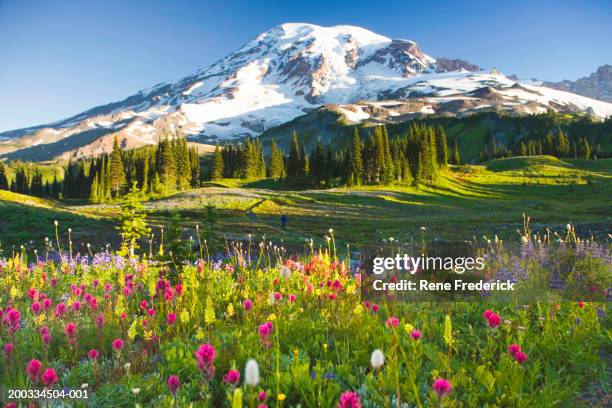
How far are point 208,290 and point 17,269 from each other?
5981 millimetres

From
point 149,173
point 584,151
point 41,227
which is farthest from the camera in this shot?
point 584,151

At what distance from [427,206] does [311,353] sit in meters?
61.1

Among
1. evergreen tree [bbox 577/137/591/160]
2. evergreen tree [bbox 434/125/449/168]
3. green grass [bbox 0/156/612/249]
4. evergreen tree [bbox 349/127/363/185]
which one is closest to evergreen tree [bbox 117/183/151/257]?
green grass [bbox 0/156/612/249]

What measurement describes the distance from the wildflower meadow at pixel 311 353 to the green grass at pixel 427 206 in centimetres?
841

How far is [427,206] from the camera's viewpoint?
205 ft

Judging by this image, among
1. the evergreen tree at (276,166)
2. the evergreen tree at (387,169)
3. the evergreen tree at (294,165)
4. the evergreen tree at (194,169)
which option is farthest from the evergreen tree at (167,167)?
the evergreen tree at (387,169)

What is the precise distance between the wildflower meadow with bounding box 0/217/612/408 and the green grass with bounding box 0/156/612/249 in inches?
331

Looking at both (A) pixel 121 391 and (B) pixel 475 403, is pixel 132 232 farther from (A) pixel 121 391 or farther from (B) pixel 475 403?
(B) pixel 475 403

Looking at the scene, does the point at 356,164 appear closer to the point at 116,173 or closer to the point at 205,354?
the point at 116,173

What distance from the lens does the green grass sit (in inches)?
1302

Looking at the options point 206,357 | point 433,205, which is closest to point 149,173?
point 433,205

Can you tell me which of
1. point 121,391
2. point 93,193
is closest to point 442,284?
point 121,391

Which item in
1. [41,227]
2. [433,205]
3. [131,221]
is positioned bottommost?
[433,205]

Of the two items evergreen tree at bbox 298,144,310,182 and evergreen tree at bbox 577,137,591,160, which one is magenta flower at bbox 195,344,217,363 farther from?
evergreen tree at bbox 577,137,591,160
